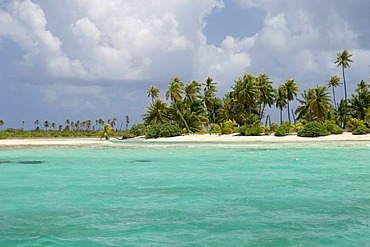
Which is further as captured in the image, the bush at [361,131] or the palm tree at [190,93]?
the palm tree at [190,93]

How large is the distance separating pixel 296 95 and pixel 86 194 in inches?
2603

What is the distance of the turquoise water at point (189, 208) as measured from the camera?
7.92 metres

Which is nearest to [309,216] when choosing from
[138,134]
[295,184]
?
[295,184]

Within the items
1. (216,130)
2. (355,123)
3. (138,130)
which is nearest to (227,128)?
(216,130)

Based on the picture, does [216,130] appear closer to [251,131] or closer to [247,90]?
[251,131]

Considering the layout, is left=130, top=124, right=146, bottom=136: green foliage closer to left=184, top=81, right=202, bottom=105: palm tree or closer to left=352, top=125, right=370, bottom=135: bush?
left=184, top=81, right=202, bottom=105: palm tree

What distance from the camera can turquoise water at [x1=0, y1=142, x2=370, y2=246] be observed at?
7918 millimetres

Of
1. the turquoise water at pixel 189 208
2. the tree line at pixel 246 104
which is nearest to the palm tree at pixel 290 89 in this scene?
the tree line at pixel 246 104

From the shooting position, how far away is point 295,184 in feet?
47.5

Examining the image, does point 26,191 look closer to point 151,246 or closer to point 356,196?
point 151,246

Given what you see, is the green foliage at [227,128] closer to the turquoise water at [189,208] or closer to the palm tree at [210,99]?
the palm tree at [210,99]

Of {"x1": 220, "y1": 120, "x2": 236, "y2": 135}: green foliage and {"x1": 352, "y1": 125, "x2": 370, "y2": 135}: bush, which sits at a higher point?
{"x1": 220, "y1": 120, "x2": 236, "y2": 135}: green foliage

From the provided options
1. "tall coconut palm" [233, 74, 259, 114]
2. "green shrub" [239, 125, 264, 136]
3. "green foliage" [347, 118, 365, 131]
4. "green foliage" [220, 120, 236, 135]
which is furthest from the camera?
"tall coconut palm" [233, 74, 259, 114]

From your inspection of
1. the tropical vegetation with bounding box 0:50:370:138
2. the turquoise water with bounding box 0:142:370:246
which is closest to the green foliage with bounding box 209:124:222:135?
the tropical vegetation with bounding box 0:50:370:138
